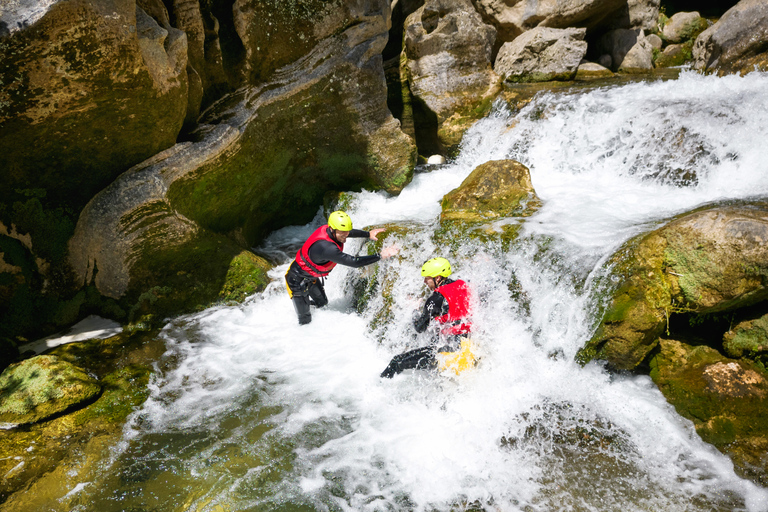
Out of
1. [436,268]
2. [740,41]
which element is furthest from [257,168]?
[740,41]

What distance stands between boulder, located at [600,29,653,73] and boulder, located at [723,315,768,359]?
10525 mm

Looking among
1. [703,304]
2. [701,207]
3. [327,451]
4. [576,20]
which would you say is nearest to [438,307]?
[327,451]

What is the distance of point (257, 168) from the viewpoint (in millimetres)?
8039

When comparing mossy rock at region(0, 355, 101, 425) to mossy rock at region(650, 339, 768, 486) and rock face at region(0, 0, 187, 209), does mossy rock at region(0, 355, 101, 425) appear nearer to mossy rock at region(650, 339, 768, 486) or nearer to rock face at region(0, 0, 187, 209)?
rock face at region(0, 0, 187, 209)

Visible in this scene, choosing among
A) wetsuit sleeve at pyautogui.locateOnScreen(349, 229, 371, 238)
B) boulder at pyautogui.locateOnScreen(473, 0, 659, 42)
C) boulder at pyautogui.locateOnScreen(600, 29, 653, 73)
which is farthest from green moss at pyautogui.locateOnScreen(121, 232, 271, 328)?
boulder at pyautogui.locateOnScreen(600, 29, 653, 73)

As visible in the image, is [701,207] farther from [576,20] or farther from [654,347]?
[576,20]

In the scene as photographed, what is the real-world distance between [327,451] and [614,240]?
4167mm

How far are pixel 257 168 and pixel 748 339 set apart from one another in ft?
24.3

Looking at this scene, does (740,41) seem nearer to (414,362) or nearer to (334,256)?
(334,256)

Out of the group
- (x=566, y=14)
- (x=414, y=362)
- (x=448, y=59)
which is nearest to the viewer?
(x=414, y=362)

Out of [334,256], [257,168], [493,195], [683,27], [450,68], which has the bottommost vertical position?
[334,256]

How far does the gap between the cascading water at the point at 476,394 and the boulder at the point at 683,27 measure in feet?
22.4

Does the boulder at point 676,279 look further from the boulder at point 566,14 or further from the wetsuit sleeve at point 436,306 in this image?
the boulder at point 566,14

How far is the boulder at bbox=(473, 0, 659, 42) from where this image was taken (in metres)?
12.5
